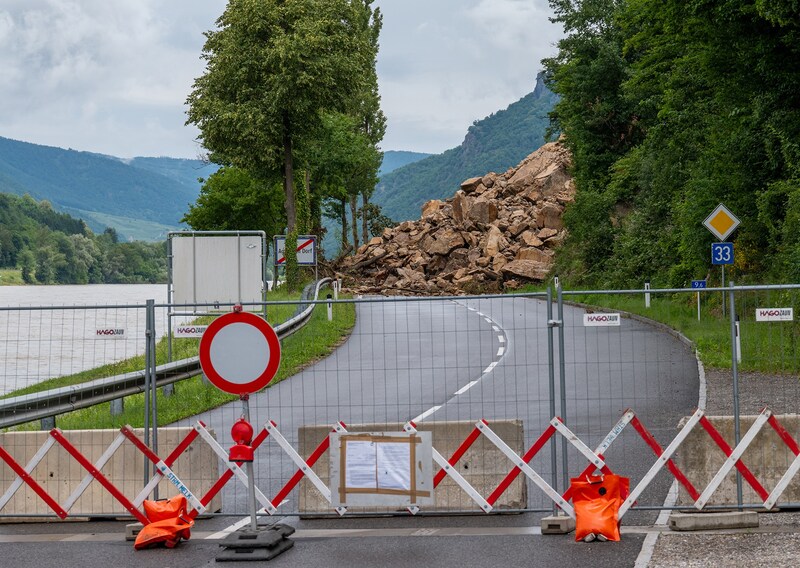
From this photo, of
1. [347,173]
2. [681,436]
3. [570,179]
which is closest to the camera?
[681,436]

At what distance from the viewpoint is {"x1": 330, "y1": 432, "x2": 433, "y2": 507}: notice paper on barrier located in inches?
349

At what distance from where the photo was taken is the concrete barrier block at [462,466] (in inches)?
370

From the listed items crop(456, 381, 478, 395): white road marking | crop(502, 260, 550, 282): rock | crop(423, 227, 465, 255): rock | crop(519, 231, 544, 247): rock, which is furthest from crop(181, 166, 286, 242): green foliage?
crop(456, 381, 478, 395): white road marking

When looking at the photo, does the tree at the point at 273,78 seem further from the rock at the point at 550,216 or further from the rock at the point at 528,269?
the rock at the point at 550,216

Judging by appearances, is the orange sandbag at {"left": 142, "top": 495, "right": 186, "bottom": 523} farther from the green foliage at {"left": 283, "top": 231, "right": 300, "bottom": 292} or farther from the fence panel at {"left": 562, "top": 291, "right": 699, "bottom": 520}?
the green foliage at {"left": 283, "top": 231, "right": 300, "bottom": 292}

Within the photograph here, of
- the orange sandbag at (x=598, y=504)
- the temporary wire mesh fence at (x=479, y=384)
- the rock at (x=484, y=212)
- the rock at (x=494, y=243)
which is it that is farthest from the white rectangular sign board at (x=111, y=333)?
the rock at (x=484, y=212)

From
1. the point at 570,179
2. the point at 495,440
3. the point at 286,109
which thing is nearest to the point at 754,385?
the point at 495,440

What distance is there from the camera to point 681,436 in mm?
8672

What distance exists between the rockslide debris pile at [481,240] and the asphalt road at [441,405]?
53.8m

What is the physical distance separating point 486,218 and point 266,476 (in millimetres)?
63592

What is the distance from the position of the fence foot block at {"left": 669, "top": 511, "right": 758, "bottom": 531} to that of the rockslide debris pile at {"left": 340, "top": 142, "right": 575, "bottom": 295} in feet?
184

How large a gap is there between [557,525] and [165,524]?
293 centimetres

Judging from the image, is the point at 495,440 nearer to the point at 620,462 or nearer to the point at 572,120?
the point at 620,462

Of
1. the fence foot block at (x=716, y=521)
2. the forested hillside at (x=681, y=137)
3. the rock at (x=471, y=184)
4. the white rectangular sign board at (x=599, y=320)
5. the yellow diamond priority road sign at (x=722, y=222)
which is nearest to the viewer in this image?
the fence foot block at (x=716, y=521)
